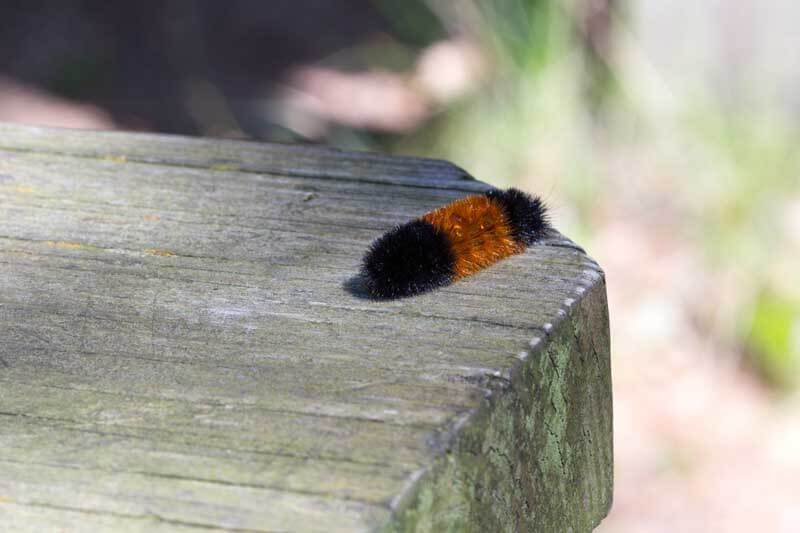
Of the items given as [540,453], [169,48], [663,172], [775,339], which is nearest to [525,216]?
[540,453]

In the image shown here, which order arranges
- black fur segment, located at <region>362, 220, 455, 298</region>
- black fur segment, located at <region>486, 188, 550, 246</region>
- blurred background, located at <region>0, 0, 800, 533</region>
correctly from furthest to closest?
blurred background, located at <region>0, 0, 800, 533</region>
black fur segment, located at <region>486, 188, 550, 246</region>
black fur segment, located at <region>362, 220, 455, 298</region>

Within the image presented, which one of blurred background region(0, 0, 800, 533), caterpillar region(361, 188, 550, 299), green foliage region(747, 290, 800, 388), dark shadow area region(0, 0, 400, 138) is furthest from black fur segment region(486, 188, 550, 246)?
dark shadow area region(0, 0, 400, 138)

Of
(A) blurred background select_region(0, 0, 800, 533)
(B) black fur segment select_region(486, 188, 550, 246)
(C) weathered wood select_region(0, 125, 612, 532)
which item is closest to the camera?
(C) weathered wood select_region(0, 125, 612, 532)

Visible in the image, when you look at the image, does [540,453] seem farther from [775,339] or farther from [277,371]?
[775,339]

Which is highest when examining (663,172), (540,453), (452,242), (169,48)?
(452,242)

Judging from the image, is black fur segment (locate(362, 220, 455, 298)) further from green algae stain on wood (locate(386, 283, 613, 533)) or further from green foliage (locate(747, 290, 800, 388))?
green foliage (locate(747, 290, 800, 388))

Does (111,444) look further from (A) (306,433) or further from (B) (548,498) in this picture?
(B) (548,498)

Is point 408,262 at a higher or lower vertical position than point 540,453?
higher

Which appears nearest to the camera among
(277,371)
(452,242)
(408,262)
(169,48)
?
(277,371)
